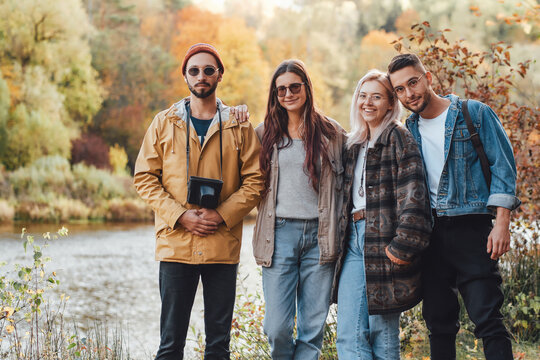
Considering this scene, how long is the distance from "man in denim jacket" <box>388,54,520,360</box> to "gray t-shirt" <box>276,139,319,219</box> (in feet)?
2.01

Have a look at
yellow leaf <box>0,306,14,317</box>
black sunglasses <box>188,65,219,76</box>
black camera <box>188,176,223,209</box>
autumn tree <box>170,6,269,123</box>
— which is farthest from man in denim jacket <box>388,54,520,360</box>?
autumn tree <box>170,6,269,123</box>

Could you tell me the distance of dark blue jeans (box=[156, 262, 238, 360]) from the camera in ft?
9.71

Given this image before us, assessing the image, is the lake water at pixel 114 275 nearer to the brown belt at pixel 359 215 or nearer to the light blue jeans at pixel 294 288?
the light blue jeans at pixel 294 288

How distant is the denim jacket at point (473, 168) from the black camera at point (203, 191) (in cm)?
113

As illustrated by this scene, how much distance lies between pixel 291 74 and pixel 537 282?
9.89ft

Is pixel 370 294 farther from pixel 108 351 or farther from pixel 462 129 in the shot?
pixel 108 351

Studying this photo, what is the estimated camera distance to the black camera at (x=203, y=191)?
9.48 ft

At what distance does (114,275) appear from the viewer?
10664 millimetres

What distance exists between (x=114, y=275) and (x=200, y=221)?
8320mm

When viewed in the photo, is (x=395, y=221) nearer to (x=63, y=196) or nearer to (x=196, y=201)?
(x=196, y=201)

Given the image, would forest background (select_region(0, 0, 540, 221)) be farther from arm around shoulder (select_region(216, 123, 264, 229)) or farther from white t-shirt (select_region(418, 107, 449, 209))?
arm around shoulder (select_region(216, 123, 264, 229))

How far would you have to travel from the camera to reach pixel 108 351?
422cm

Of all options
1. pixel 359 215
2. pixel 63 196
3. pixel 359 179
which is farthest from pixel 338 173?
pixel 63 196

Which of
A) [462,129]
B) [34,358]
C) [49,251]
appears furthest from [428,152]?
[49,251]
